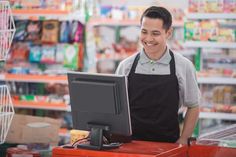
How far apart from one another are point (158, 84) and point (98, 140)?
85cm

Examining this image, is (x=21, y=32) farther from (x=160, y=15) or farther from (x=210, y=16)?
A: (x=160, y=15)

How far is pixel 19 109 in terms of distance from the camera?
7.41 metres

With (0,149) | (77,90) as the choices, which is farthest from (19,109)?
(77,90)

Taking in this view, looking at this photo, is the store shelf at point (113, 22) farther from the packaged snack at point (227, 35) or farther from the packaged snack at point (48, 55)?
the packaged snack at point (227, 35)

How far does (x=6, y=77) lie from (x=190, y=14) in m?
2.35

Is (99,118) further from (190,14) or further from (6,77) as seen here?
(6,77)

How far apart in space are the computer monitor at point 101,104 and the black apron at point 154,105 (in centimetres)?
66

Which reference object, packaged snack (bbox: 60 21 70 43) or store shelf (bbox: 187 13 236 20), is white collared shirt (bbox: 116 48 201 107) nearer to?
store shelf (bbox: 187 13 236 20)

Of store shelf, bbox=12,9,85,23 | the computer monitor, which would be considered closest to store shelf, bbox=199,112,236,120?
store shelf, bbox=12,9,85,23

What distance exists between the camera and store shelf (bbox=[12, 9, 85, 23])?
22.8 ft

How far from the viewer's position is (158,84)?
410cm

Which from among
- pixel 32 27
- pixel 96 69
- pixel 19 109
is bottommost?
pixel 19 109

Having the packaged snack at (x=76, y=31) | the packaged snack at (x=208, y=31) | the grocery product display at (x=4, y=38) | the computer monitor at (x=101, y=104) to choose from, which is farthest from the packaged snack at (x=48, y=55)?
the computer monitor at (x=101, y=104)

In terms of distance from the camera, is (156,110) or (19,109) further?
(19,109)
